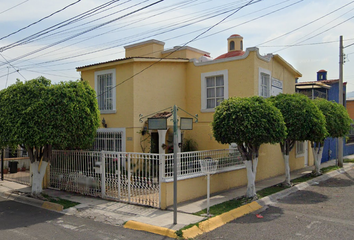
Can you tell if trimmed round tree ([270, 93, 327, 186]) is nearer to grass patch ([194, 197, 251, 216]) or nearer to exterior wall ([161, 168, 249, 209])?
exterior wall ([161, 168, 249, 209])

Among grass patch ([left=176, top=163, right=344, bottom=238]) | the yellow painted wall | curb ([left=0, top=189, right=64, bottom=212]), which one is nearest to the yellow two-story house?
the yellow painted wall

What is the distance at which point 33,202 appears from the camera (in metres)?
10.5

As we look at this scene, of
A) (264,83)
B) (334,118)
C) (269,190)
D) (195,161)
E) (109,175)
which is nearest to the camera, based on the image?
(195,161)

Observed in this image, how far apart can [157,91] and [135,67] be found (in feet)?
4.70

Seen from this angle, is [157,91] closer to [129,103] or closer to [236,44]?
[129,103]

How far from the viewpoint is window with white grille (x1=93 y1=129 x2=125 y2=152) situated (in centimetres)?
1331

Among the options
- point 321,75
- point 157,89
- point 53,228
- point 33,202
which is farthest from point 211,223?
point 321,75

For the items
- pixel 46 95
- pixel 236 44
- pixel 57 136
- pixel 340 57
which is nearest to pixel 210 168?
pixel 57 136

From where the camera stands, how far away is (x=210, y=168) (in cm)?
874

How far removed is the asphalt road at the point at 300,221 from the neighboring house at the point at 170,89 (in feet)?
11.7

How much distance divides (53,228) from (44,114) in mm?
3478

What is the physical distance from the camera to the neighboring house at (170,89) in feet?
42.9

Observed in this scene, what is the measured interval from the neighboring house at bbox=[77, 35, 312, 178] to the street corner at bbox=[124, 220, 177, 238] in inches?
193

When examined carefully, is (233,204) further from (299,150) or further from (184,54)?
(299,150)
